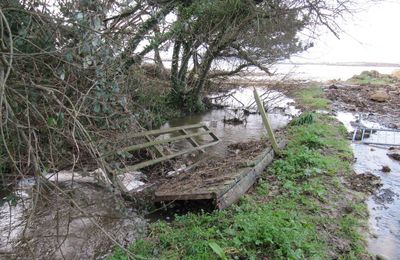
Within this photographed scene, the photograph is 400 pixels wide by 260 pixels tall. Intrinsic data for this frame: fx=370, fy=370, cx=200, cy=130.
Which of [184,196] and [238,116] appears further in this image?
[238,116]

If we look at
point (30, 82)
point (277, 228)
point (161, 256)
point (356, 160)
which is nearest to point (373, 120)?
point (356, 160)

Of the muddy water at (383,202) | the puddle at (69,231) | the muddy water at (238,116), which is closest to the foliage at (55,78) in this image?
the puddle at (69,231)

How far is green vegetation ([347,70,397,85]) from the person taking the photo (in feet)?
102

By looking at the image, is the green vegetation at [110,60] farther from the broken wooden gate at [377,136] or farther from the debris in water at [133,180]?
the broken wooden gate at [377,136]

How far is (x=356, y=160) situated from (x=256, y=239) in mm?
5981

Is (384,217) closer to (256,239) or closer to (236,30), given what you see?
(256,239)

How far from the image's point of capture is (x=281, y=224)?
5.61 meters

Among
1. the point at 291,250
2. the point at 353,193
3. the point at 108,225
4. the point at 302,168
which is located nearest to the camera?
the point at 291,250

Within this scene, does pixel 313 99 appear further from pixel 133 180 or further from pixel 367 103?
pixel 133 180

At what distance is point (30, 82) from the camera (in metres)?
3.12

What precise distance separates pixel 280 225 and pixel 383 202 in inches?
124

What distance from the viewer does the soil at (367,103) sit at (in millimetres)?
16606

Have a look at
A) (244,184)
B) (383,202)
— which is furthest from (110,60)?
(383,202)

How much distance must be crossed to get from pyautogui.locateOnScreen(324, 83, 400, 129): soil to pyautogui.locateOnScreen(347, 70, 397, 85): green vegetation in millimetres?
3229
